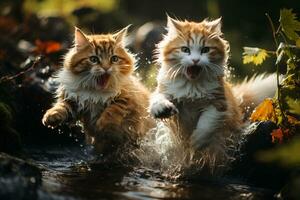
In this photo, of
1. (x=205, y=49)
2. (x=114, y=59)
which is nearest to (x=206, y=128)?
(x=205, y=49)

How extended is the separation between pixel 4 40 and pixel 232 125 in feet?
18.8

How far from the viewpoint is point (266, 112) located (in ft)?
18.7

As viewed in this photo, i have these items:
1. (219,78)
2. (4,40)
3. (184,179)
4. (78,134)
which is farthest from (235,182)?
(4,40)

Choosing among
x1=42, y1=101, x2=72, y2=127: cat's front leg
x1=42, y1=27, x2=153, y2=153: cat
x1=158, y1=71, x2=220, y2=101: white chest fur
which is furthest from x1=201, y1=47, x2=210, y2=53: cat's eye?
x1=42, y1=101, x2=72, y2=127: cat's front leg

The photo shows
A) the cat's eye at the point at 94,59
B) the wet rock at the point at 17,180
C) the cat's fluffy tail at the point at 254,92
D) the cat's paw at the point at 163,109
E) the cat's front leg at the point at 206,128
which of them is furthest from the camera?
the cat's fluffy tail at the point at 254,92

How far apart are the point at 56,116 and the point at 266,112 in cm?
188

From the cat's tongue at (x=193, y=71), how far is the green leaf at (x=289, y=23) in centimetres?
86

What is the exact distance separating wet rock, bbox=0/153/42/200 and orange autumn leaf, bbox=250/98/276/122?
2146mm

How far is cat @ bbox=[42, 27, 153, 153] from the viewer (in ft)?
19.6

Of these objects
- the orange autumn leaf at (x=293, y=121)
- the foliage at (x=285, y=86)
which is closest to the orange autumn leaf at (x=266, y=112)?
the foliage at (x=285, y=86)

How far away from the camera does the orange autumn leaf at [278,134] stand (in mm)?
5375

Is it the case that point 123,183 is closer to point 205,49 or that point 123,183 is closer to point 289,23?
point 205,49

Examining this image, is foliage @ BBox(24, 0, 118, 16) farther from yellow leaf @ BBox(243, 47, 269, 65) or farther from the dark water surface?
yellow leaf @ BBox(243, 47, 269, 65)

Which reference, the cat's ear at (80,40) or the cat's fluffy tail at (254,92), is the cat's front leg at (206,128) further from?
the cat's ear at (80,40)
